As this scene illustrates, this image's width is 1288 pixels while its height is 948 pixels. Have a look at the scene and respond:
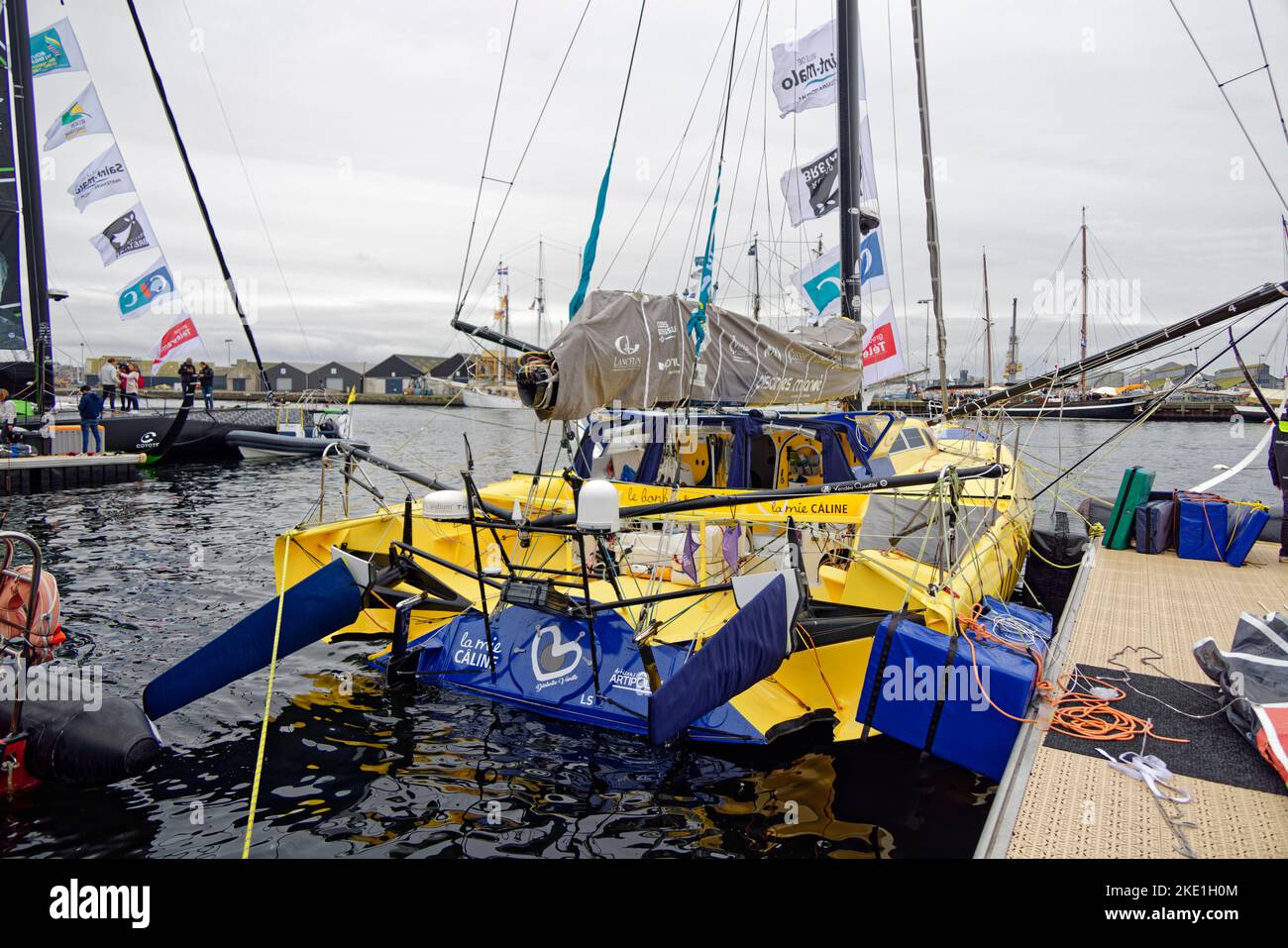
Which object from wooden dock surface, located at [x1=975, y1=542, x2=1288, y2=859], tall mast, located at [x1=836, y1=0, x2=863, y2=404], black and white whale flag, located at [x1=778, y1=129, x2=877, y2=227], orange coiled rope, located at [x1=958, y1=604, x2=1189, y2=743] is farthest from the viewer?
black and white whale flag, located at [x1=778, y1=129, x2=877, y2=227]

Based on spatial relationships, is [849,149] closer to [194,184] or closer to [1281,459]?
[1281,459]

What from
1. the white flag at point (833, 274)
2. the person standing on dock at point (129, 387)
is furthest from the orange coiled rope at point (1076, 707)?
the person standing on dock at point (129, 387)

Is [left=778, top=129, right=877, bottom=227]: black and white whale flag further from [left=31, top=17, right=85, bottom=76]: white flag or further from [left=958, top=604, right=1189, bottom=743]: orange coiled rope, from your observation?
[left=31, top=17, right=85, bottom=76]: white flag

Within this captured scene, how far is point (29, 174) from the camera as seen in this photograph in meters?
18.3

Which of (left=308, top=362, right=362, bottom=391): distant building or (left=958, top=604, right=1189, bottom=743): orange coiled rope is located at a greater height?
(left=308, top=362, right=362, bottom=391): distant building

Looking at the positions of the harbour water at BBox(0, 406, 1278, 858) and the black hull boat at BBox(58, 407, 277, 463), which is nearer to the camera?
the harbour water at BBox(0, 406, 1278, 858)

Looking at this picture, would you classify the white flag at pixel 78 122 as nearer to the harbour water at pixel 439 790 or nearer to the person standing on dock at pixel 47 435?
the person standing on dock at pixel 47 435

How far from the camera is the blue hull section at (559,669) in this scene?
5.90 m

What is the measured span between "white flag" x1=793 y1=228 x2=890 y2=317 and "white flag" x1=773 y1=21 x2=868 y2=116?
2.15m

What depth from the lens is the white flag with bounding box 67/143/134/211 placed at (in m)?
17.9

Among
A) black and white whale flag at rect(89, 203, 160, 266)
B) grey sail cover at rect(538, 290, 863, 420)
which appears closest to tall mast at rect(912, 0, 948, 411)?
grey sail cover at rect(538, 290, 863, 420)
